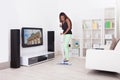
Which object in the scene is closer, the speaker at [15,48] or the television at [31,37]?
the speaker at [15,48]

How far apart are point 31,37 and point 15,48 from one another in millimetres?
899

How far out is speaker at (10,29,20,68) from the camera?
4.88 meters

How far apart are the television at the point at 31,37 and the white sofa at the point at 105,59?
2.10 metres

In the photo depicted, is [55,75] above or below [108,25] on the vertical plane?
below

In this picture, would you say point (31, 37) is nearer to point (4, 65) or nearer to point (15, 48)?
point (15, 48)

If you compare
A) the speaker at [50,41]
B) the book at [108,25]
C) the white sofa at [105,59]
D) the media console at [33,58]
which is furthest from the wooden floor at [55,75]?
the book at [108,25]

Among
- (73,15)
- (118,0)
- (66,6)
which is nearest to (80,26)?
(73,15)

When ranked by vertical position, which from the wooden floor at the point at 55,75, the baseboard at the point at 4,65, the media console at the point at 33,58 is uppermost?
the media console at the point at 33,58

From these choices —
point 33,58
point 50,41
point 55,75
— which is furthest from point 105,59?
point 50,41

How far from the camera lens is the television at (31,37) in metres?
5.38

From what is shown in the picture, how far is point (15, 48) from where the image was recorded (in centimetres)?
489

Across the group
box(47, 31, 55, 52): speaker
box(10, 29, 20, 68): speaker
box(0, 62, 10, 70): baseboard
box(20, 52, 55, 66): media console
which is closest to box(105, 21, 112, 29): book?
box(47, 31, 55, 52): speaker

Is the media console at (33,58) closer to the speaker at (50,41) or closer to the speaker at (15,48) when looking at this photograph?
the speaker at (15,48)

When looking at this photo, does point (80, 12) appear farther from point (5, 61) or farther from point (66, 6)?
point (5, 61)
